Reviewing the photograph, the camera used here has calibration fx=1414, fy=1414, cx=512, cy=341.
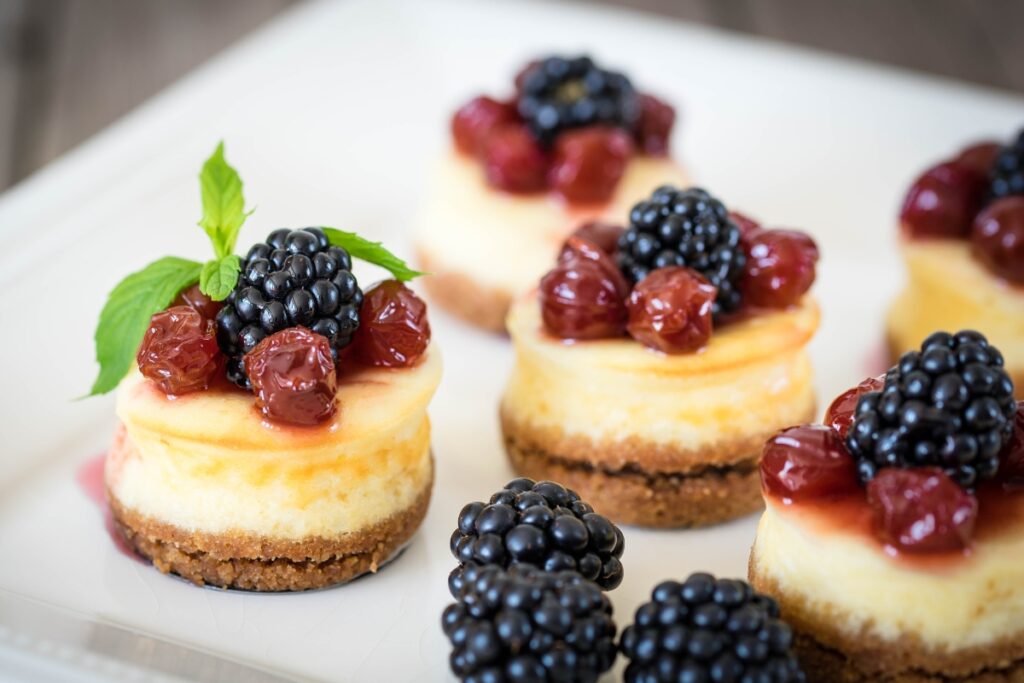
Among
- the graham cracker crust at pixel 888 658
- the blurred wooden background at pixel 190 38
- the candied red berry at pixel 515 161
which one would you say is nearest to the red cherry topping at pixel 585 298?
the graham cracker crust at pixel 888 658

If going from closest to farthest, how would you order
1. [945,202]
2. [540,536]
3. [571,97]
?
[540,536]
[945,202]
[571,97]

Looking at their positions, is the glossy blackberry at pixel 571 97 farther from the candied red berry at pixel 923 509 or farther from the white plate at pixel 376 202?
the candied red berry at pixel 923 509

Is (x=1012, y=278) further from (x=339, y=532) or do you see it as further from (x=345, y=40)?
(x=345, y=40)

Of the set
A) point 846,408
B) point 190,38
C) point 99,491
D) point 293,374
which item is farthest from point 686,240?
point 190,38

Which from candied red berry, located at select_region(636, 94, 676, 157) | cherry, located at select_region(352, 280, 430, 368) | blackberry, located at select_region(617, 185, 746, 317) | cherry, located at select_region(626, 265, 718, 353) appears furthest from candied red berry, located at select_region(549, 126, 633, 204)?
cherry, located at select_region(352, 280, 430, 368)

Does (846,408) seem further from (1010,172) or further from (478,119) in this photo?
(478,119)

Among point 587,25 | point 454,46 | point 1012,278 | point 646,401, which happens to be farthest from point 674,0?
point 646,401

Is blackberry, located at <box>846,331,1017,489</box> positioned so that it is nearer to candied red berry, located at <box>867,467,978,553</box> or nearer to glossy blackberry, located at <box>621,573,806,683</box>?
candied red berry, located at <box>867,467,978,553</box>
